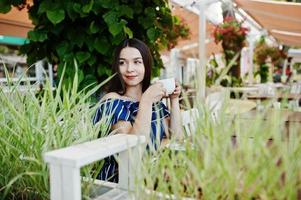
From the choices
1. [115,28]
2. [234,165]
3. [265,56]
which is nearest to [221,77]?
[234,165]

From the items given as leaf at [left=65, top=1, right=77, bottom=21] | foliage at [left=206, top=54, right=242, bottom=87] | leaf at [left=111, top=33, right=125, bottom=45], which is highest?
leaf at [left=65, top=1, right=77, bottom=21]

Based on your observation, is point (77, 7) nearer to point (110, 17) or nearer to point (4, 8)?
point (110, 17)

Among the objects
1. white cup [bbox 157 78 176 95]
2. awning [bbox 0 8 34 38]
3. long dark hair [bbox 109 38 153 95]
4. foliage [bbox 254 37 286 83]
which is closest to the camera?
white cup [bbox 157 78 176 95]

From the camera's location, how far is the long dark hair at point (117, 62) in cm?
155

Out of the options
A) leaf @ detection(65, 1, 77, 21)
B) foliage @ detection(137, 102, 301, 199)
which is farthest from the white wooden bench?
leaf @ detection(65, 1, 77, 21)

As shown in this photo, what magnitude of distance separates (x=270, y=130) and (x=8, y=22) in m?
3.61

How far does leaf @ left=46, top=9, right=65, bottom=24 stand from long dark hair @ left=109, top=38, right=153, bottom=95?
449mm

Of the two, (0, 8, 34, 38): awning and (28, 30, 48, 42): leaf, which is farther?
(0, 8, 34, 38): awning

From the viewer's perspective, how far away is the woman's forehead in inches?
59.9

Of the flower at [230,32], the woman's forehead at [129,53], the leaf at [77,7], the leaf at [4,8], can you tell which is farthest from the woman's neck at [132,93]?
the flower at [230,32]

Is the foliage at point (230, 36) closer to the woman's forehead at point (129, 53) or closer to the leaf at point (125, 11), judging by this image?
the leaf at point (125, 11)

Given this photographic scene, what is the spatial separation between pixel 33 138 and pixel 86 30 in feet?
3.46

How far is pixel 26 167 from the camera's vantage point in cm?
107

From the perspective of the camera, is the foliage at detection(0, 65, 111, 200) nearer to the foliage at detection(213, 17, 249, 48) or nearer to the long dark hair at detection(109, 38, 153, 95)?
the long dark hair at detection(109, 38, 153, 95)
